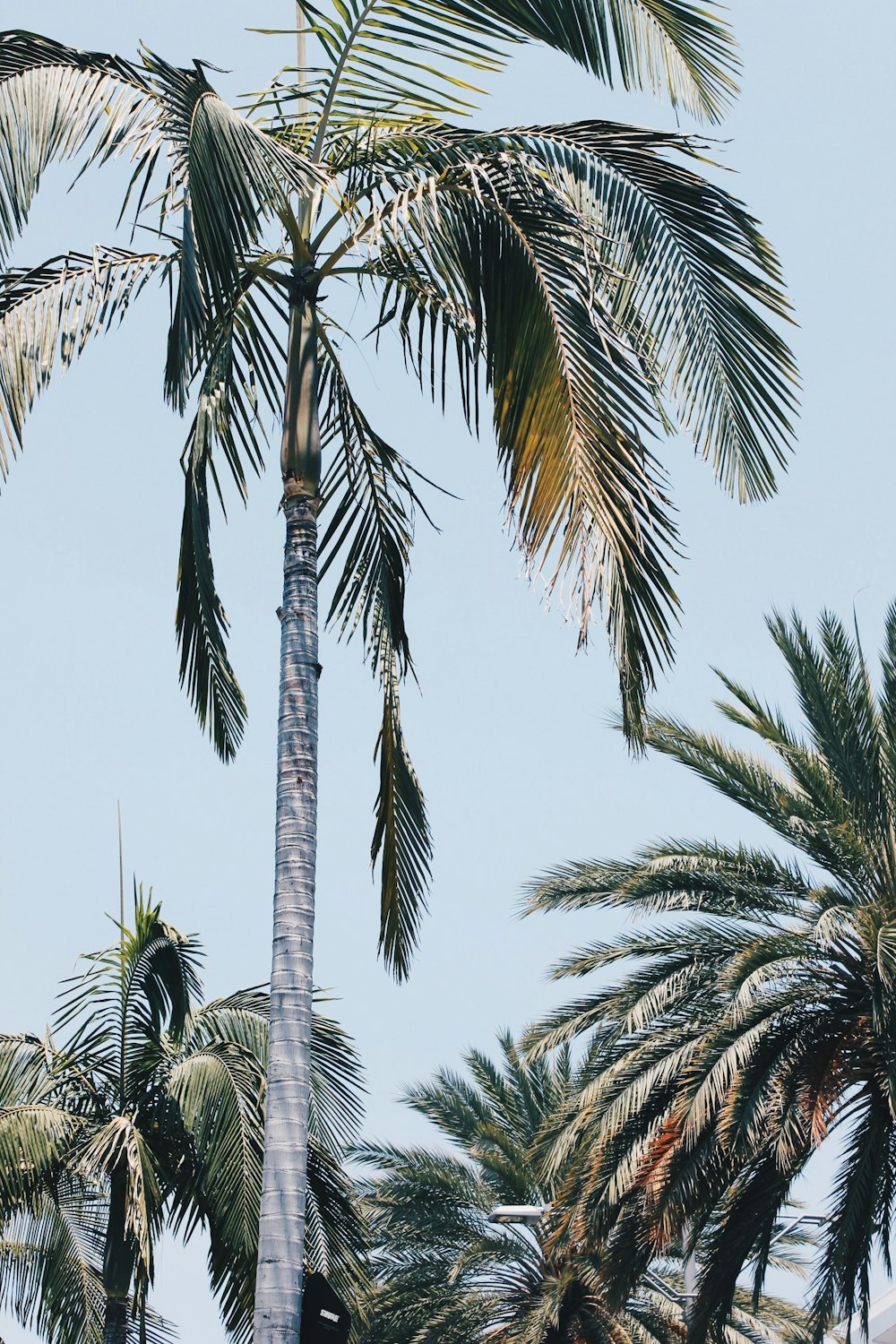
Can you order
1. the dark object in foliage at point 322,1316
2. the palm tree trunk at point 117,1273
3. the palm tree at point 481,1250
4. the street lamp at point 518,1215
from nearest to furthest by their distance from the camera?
the dark object in foliage at point 322,1316 → the palm tree trunk at point 117,1273 → the street lamp at point 518,1215 → the palm tree at point 481,1250

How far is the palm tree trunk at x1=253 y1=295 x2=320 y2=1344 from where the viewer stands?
6.95 meters

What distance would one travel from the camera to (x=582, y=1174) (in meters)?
15.8

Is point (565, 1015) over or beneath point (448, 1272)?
over

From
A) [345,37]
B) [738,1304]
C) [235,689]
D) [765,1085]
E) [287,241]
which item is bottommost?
[738,1304]

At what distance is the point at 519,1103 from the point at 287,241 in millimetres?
19367

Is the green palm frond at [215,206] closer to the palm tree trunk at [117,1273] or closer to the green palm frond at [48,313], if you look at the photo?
the green palm frond at [48,313]

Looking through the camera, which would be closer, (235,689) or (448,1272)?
(235,689)

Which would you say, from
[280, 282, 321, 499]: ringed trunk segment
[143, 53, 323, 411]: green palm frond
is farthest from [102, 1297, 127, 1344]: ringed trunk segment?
[143, 53, 323, 411]: green palm frond

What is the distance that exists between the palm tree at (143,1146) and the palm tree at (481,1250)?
892 cm

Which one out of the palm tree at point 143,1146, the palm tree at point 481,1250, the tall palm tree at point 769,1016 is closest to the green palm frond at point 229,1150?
the palm tree at point 143,1146

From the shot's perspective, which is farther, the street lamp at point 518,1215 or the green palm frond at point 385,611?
the street lamp at point 518,1215

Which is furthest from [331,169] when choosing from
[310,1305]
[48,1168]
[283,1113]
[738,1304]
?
[738,1304]

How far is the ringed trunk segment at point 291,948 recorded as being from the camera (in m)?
6.93

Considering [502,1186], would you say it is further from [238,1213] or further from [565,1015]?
[238,1213]
